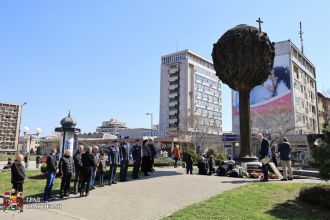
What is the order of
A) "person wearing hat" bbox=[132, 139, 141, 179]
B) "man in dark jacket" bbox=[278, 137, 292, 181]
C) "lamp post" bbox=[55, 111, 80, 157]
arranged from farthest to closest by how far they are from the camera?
"lamp post" bbox=[55, 111, 80, 157] < "person wearing hat" bbox=[132, 139, 141, 179] < "man in dark jacket" bbox=[278, 137, 292, 181]

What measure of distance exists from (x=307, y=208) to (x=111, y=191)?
→ 7.20 m

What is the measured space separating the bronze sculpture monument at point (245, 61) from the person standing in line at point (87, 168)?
29.2 feet

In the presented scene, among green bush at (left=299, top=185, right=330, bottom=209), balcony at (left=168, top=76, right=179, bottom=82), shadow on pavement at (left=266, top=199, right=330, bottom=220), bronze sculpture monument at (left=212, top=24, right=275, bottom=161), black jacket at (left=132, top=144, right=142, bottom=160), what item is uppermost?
balcony at (left=168, top=76, right=179, bottom=82)

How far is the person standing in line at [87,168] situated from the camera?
11.9m

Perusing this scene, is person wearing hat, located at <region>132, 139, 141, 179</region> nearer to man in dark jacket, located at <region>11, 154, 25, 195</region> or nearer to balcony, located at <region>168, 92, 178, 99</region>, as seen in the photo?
man in dark jacket, located at <region>11, 154, 25, 195</region>

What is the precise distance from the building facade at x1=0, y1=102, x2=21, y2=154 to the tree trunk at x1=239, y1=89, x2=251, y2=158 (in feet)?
254

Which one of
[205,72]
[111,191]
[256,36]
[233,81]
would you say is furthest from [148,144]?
[205,72]

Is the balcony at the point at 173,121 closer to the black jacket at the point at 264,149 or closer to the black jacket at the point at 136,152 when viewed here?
the black jacket at the point at 136,152

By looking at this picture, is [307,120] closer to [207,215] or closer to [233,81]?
[233,81]

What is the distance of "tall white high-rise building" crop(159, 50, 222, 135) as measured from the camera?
11831 cm

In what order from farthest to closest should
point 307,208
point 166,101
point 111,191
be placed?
point 166,101 → point 111,191 → point 307,208

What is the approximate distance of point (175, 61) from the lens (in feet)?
404

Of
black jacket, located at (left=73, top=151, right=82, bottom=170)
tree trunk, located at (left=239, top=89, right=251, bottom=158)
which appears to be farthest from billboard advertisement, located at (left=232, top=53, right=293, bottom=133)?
black jacket, located at (left=73, top=151, right=82, bottom=170)

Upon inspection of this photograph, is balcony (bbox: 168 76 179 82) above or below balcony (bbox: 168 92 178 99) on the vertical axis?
above
